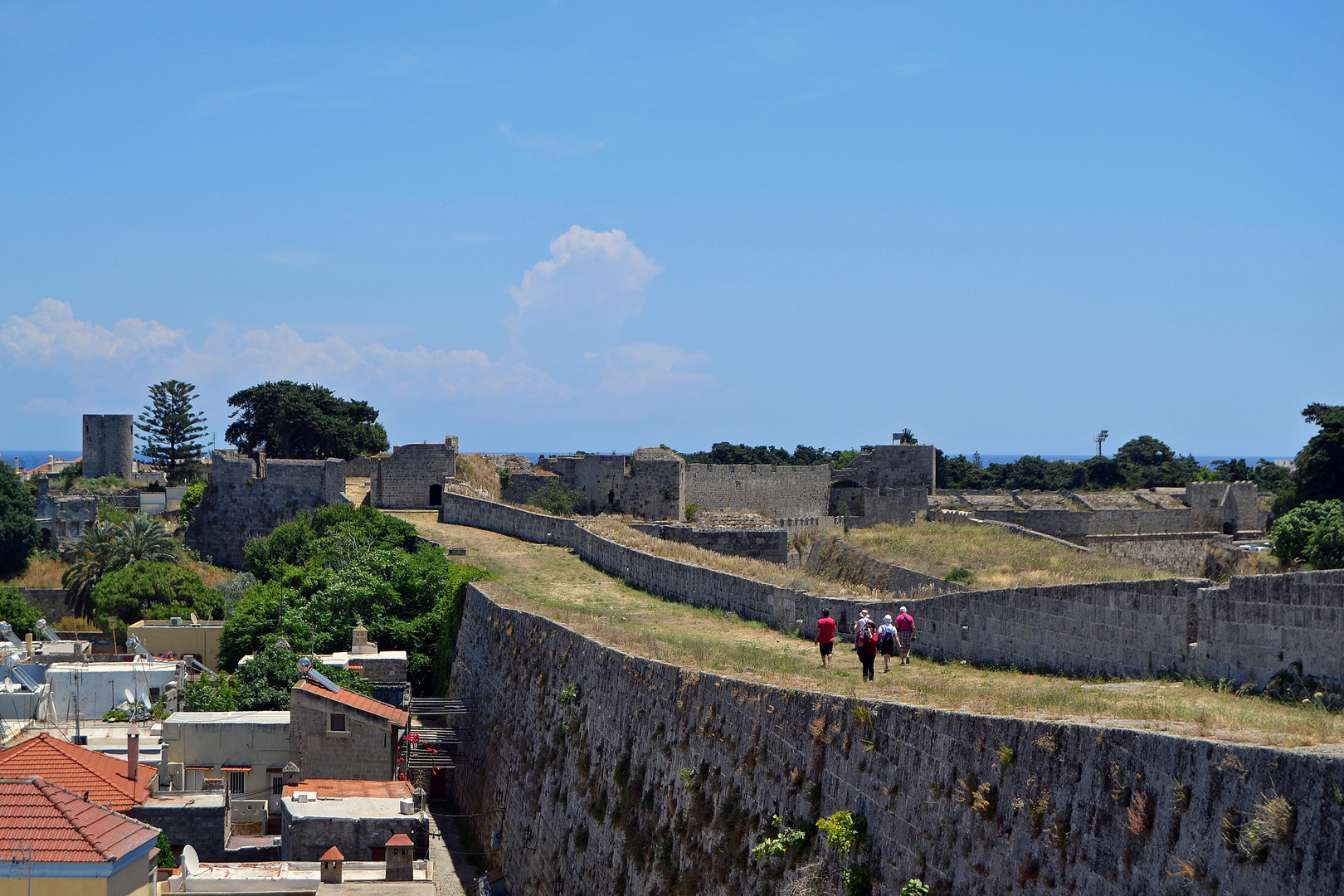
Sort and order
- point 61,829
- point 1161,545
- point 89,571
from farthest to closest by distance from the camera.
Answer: point 1161,545
point 89,571
point 61,829

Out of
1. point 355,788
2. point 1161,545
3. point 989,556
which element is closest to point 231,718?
point 355,788

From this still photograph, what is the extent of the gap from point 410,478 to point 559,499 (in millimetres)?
7327

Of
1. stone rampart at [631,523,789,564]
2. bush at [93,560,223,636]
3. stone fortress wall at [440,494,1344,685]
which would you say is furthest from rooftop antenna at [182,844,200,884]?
bush at [93,560,223,636]

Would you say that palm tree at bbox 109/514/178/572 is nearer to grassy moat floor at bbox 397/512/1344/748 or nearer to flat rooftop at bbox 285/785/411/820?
grassy moat floor at bbox 397/512/1344/748

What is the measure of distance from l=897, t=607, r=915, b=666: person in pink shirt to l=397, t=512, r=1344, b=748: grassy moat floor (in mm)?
192

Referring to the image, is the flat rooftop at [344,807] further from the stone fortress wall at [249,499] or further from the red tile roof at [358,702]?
the stone fortress wall at [249,499]

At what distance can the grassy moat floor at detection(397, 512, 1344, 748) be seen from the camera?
8742 mm

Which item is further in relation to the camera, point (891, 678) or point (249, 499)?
point (249, 499)

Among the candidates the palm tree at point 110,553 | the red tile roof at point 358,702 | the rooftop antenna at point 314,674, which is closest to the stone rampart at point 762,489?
the palm tree at point 110,553

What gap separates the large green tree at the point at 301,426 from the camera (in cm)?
6769

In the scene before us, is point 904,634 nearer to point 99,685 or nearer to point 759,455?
point 99,685

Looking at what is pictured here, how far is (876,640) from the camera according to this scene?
15328 millimetres

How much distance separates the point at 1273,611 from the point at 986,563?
14.7 meters

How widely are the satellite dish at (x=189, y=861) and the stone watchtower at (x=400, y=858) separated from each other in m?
2.55
